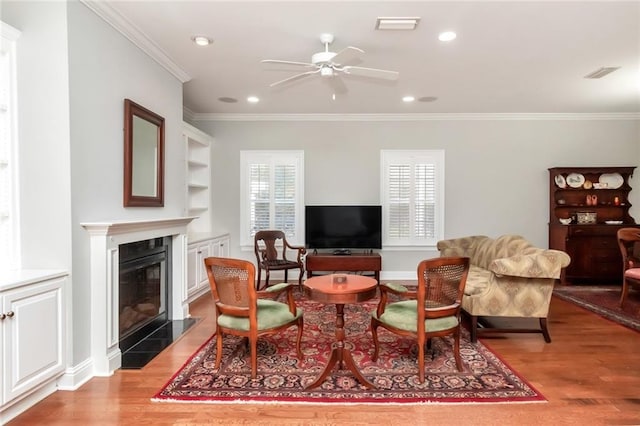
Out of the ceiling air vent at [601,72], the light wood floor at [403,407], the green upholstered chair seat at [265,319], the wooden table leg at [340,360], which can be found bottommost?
the light wood floor at [403,407]

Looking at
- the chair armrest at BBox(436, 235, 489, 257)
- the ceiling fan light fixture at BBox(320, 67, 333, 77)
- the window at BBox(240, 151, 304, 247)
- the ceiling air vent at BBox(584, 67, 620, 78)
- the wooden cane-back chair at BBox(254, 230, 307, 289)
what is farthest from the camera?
the window at BBox(240, 151, 304, 247)

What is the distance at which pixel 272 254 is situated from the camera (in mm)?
5840

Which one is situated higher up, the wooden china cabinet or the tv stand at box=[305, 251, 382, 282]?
the wooden china cabinet

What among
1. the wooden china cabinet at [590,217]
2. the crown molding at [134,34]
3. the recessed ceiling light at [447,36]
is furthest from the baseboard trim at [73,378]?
the wooden china cabinet at [590,217]

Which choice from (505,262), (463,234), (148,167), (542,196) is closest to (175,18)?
(148,167)

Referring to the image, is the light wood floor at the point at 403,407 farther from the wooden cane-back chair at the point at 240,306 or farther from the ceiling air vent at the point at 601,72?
the ceiling air vent at the point at 601,72

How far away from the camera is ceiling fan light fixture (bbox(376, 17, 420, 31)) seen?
3027 mm

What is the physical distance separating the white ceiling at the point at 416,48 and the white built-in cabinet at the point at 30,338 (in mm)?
2175

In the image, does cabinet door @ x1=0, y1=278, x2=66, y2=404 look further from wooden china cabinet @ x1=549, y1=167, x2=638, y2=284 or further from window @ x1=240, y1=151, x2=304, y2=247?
wooden china cabinet @ x1=549, y1=167, x2=638, y2=284

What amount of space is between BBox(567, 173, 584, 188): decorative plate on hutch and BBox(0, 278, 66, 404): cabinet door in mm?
7212

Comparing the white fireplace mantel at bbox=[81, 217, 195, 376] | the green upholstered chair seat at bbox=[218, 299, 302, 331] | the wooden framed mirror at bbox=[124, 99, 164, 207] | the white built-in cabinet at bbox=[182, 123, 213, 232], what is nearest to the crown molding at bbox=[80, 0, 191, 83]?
the wooden framed mirror at bbox=[124, 99, 164, 207]

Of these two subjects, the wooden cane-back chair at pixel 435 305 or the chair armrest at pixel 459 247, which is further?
the chair armrest at pixel 459 247

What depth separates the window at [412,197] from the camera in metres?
6.30

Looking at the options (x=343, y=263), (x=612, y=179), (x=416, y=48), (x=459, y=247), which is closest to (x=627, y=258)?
(x=459, y=247)
